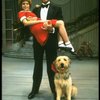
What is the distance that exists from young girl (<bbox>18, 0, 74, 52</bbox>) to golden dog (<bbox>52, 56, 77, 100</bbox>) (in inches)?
11.2

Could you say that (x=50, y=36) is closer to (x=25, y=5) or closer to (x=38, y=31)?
(x=38, y=31)

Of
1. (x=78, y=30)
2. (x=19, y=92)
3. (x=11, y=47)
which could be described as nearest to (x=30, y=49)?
(x=11, y=47)

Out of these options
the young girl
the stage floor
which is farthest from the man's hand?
the stage floor

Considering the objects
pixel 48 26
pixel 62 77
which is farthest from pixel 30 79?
pixel 48 26

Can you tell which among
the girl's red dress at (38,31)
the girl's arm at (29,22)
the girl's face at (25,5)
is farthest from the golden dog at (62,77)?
the girl's face at (25,5)

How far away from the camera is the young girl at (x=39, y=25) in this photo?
4961 millimetres

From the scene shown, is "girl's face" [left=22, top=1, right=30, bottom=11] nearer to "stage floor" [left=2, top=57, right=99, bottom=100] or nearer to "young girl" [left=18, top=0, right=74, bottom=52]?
"young girl" [left=18, top=0, right=74, bottom=52]

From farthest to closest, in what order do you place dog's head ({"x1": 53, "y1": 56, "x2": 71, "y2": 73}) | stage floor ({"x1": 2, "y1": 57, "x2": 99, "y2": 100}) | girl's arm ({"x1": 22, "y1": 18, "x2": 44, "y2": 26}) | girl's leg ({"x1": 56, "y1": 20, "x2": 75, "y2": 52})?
stage floor ({"x1": 2, "y1": 57, "x2": 99, "y2": 100}) < girl's arm ({"x1": 22, "y1": 18, "x2": 44, "y2": 26}) < girl's leg ({"x1": 56, "y1": 20, "x2": 75, "y2": 52}) < dog's head ({"x1": 53, "y1": 56, "x2": 71, "y2": 73})

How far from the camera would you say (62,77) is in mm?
4930

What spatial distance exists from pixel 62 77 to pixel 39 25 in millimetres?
843

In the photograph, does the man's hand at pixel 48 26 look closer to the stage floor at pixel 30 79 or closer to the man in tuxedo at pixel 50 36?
the man in tuxedo at pixel 50 36

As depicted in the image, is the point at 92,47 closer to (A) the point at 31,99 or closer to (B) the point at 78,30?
(B) the point at 78,30

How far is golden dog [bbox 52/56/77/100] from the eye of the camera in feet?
15.7

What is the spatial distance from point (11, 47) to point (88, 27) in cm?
294
